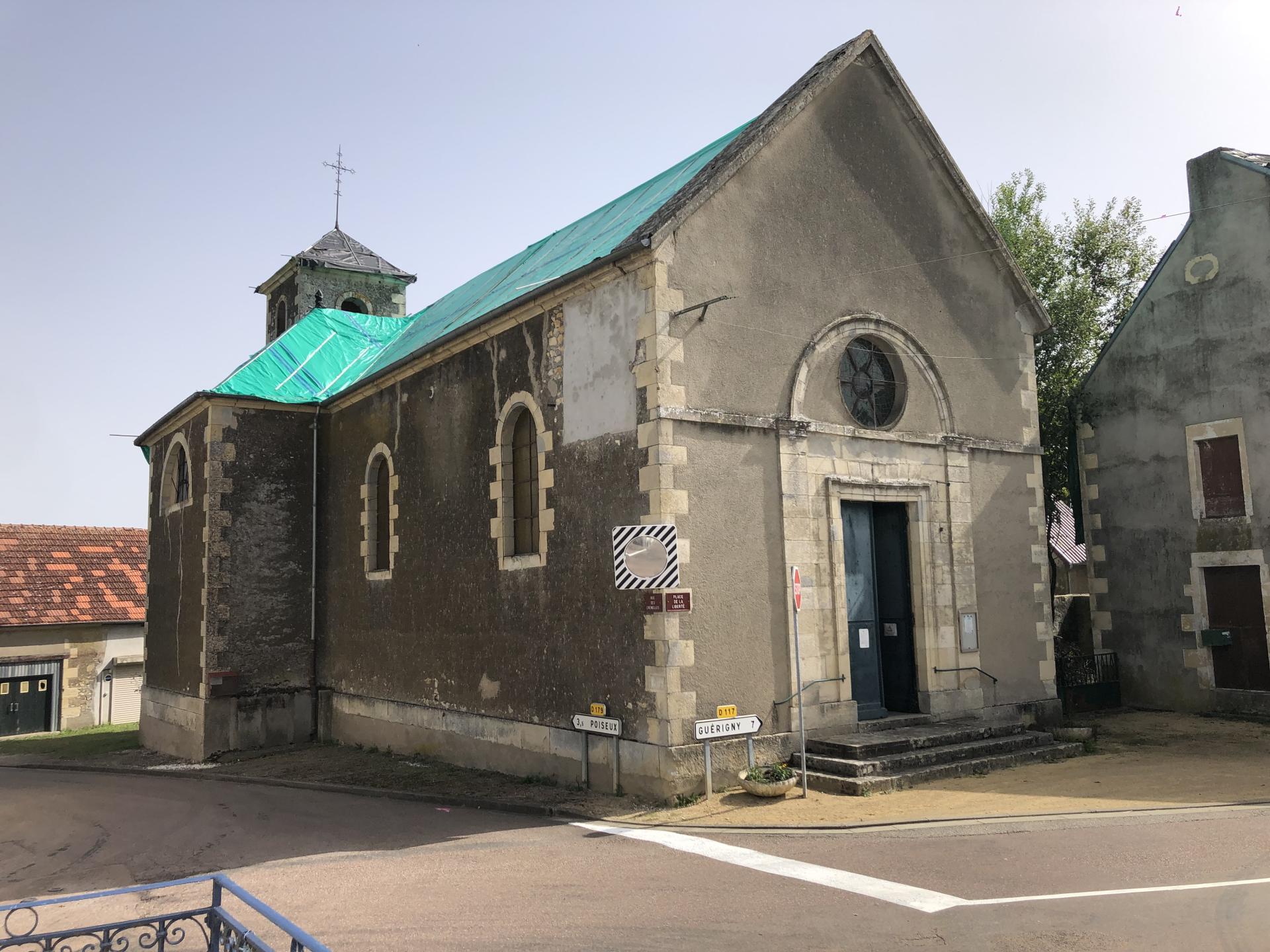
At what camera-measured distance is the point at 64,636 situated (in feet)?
87.7

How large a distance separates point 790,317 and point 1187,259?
27.9ft

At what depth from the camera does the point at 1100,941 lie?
225 inches

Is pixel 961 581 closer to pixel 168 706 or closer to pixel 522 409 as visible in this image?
pixel 522 409

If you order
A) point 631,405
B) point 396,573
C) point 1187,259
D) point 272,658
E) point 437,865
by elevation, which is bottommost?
point 437,865

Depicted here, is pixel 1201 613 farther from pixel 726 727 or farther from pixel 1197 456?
pixel 726 727

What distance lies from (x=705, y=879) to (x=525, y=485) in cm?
683

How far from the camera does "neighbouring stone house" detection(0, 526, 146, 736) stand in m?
25.9

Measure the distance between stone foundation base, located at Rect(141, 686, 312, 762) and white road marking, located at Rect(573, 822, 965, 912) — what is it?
9555 mm

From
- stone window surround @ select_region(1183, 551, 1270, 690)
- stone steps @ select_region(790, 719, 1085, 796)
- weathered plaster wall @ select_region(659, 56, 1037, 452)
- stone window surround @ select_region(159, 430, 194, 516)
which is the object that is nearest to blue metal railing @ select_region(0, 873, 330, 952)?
stone steps @ select_region(790, 719, 1085, 796)

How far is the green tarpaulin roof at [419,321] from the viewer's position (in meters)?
13.9

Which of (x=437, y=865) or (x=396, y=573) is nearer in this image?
(x=437, y=865)

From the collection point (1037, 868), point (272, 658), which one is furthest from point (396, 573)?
point (1037, 868)

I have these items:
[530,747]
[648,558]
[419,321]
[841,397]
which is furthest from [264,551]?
[841,397]

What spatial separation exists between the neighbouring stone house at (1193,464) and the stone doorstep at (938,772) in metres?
4.70
